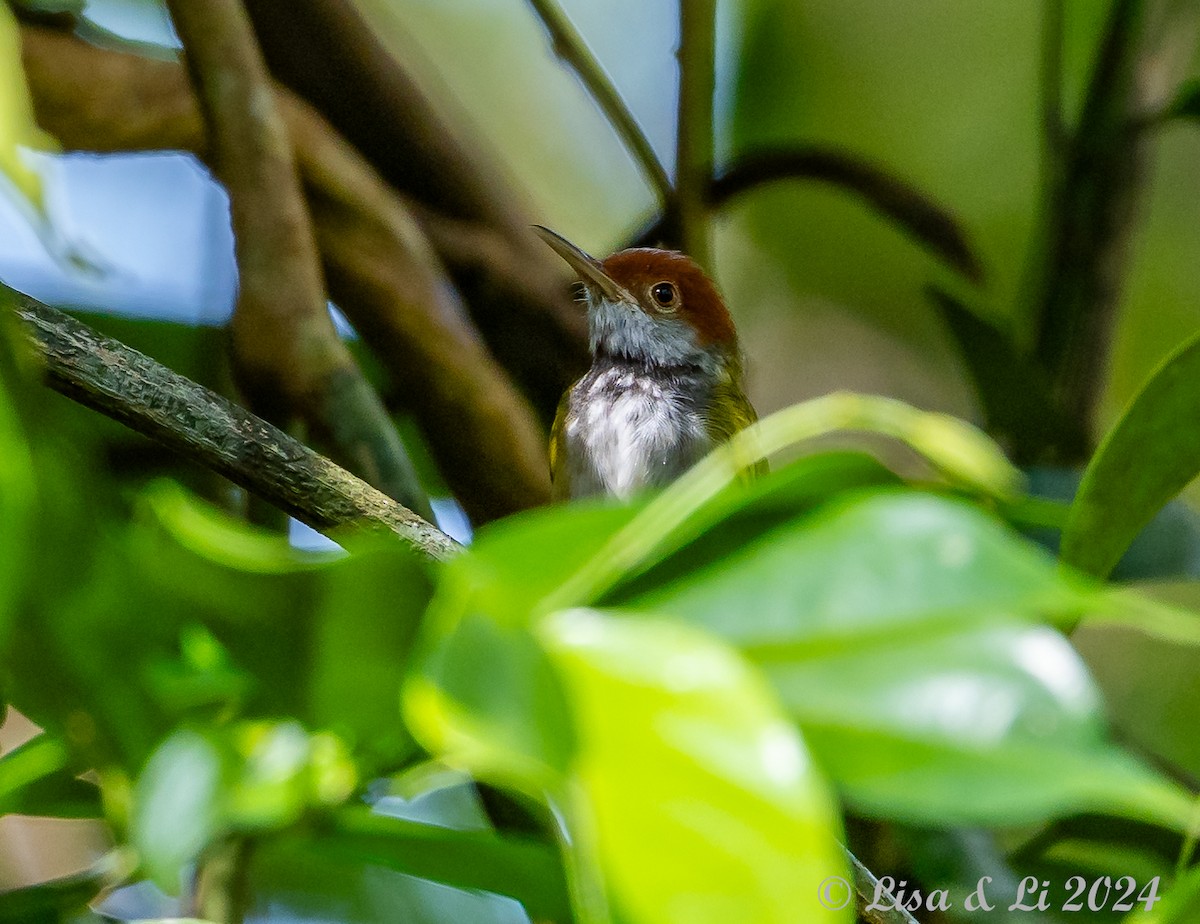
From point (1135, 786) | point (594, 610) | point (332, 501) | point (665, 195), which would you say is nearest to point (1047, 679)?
point (1135, 786)

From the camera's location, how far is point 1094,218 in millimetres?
1816

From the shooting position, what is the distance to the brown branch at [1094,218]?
1.79 metres

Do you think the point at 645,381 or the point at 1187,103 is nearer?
the point at 1187,103

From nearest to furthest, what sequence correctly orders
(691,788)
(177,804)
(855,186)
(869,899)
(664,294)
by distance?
(691,788)
(177,804)
(869,899)
(855,186)
(664,294)

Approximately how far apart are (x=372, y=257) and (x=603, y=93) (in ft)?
1.69

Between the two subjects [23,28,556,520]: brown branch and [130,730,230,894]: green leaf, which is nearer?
→ [130,730,230,894]: green leaf

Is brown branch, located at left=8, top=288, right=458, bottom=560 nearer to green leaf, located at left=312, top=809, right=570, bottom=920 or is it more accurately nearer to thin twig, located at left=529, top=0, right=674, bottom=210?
green leaf, located at left=312, top=809, right=570, bottom=920

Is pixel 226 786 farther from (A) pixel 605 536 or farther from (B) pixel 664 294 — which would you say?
(B) pixel 664 294

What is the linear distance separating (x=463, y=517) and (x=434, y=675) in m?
1.12

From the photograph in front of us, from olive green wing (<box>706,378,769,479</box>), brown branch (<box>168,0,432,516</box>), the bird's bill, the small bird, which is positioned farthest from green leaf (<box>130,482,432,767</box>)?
olive green wing (<box>706,378,769,479</box>)

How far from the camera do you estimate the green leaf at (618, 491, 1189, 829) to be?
36 centimetres

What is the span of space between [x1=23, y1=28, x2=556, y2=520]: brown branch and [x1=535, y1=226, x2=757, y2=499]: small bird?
19cm

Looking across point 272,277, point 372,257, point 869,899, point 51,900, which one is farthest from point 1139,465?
point 372,257

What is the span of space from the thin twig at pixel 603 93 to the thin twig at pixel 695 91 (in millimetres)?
44
